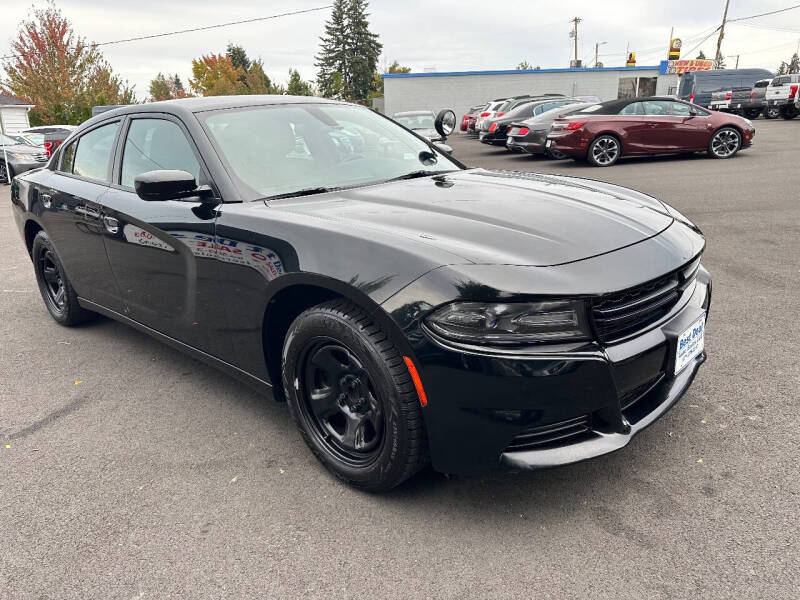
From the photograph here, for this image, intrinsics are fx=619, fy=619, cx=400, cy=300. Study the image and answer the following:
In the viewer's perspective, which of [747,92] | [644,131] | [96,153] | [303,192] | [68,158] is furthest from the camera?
[747,92]

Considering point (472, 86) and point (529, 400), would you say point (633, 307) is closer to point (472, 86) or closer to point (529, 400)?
point (529, 400)

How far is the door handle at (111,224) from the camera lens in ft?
11.3

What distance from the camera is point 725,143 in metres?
13.5

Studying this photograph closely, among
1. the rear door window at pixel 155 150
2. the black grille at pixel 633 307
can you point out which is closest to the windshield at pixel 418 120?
the rear door window at pixel 155 150

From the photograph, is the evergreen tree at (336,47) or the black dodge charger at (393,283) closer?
the black dodge charger at (393,283)

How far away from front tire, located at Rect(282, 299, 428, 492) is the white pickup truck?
2898 cm

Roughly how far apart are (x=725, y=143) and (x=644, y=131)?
1869mm

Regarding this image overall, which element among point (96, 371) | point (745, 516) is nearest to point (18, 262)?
point (96, 371)

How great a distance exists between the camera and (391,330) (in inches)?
83.4

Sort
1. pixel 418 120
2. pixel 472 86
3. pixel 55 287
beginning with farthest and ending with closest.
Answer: pixel 472 86, pixel 418 120, pixel 55 287

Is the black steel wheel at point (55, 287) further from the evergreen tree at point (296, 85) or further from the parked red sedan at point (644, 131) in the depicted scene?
the evergreen tree at point (296, 85)

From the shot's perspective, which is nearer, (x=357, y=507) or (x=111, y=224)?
(x=357, y=507)

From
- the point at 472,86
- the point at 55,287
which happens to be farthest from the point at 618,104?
the point at 472,86

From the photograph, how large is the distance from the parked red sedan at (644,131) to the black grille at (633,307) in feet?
37.9
